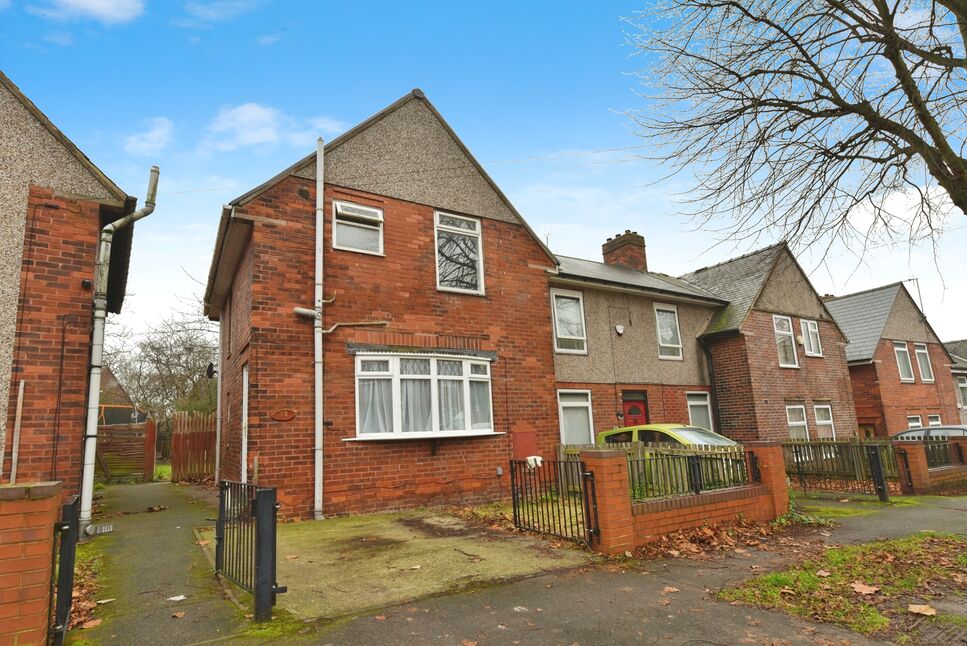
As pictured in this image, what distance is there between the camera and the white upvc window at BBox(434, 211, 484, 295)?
11.4 meters

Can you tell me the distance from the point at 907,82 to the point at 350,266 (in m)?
8.27

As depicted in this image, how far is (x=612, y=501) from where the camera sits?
639 cm

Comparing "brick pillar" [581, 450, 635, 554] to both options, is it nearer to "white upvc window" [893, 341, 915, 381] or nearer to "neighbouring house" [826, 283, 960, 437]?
"neighbouring house" [826, 283, 960, 437]

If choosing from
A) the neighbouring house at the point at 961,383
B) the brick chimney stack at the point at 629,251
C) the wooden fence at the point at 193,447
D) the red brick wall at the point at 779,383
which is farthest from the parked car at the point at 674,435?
the neighbouring house at the point at 961,383

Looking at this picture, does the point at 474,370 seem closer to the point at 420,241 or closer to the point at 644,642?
the point at 420,241

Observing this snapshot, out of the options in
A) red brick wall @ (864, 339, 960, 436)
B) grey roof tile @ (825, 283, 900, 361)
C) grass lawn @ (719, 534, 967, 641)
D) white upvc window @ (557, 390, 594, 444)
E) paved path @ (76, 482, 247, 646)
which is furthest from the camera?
grey roof tile @ (825, 283, 900, 361)

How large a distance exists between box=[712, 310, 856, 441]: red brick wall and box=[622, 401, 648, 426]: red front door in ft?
11.2

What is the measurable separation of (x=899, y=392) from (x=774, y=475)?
745 inches

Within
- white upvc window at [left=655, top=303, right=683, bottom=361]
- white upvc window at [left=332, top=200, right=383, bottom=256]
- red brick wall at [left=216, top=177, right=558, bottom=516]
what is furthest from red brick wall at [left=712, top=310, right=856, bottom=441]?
white upvc window at [left=332, top=200, right=383, bottom=256]

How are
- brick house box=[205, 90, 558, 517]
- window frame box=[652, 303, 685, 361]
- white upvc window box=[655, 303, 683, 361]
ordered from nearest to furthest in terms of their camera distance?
1. brick house box=[205, 90, 558, 517]
2. window frame box=[652, 303, 685, 361]
3. white upvc window box=[655, 303, 683, 361]

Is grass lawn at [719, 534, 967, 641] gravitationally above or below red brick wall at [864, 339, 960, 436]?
below

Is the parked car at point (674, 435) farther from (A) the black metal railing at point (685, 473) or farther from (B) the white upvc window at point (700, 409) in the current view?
(B) the white upvc window at point (700, 409)

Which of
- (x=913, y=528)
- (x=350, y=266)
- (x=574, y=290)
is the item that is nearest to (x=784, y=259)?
(x=574, y=290)

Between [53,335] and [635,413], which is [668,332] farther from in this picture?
[53,335]
